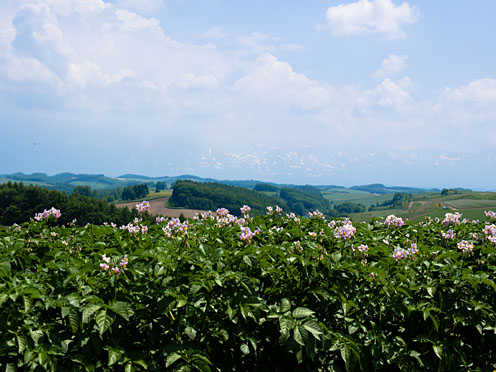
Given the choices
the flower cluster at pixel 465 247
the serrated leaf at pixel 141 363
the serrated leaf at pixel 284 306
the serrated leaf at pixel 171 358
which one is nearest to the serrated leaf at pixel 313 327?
the serrated leaf at pixel 284 306

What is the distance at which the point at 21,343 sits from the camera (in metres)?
3.37

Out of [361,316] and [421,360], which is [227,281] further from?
[421,360]

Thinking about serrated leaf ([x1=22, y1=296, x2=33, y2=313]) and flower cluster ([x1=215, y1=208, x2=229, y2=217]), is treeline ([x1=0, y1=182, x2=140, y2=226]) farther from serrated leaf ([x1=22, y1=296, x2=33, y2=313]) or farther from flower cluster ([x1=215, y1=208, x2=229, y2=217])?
serrated leaf ([x1=22, y1=296, x2=33, y2=313])

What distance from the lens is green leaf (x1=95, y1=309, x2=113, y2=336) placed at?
10.6 ft

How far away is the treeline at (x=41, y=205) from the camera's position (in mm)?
83875

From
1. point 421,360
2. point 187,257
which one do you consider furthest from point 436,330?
point 187,257

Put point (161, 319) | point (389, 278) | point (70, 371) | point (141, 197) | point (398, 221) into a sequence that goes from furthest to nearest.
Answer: point (141, 197), point (398, 221), point (389, 278), point (161, 319), point (70, 371)

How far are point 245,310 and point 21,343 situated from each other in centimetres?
210

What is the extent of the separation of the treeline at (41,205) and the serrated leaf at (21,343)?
83.6 meters

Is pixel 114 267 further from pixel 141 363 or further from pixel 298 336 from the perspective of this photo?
pixel 298 336

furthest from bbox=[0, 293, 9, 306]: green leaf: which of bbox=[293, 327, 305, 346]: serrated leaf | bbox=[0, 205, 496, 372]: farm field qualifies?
bbox=[293, 327, 305, 346]: serrated leaf

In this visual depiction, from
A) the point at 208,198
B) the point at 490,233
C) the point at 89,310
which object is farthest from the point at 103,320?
the point at 208,198

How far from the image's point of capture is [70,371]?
335cm

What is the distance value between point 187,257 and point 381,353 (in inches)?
88.8
